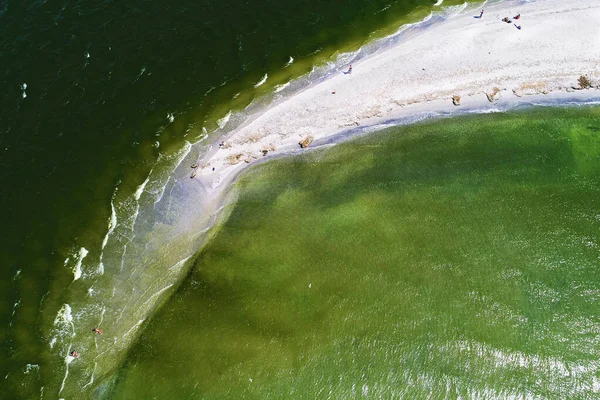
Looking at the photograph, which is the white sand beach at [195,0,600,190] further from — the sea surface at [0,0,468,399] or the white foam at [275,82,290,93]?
the sea surface at [0,0,468,399]

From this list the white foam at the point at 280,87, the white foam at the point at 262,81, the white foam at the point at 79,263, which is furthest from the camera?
the white foam at the point at 262,81

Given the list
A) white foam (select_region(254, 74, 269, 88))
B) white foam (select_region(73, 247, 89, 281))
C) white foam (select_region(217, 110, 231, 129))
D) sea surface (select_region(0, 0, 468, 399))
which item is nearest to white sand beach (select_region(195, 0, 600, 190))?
white foam (select_region(217, 110, 231, 129))

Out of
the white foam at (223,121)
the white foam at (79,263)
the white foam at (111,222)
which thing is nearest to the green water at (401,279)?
the white foam at (223,121)

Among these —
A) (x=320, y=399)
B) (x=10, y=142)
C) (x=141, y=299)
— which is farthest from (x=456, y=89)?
(x=10, y=142)

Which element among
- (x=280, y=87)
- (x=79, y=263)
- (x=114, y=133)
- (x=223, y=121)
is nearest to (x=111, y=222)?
(x=79, y=263)

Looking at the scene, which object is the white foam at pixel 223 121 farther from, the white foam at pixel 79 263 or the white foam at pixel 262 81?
the white foam at pixel 79 263
